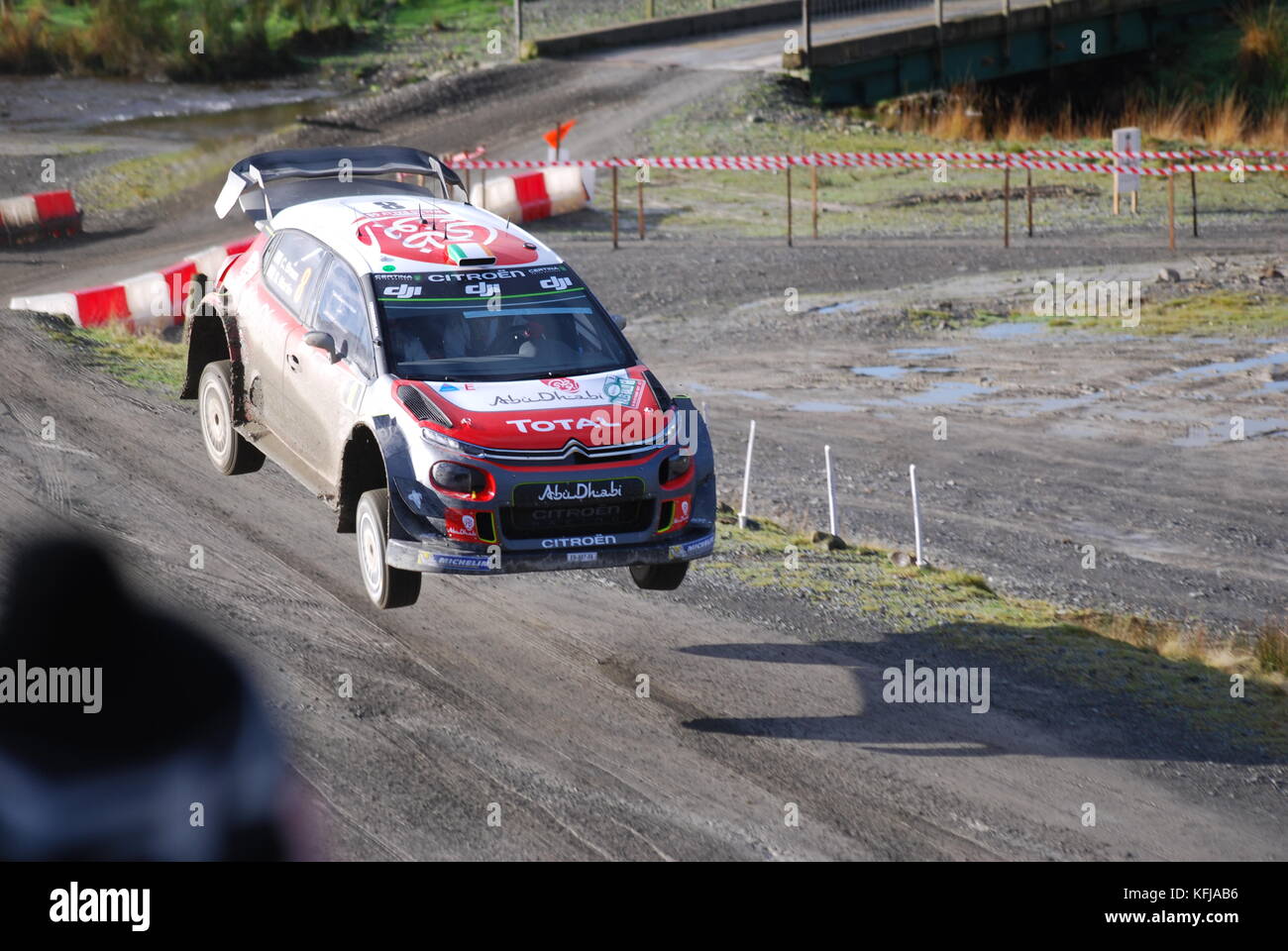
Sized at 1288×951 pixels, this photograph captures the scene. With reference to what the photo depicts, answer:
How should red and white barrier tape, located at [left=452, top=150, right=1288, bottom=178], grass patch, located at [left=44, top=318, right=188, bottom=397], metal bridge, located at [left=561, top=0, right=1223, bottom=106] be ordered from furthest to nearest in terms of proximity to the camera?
metal bridge, located at [left=561, top=0, right=1223, bottom=106], red and white barrier tape, located at [left=452, top=150, right=1288, bottom=178], grass patch, located at [left=44, top=318, right=188, bottom=397]

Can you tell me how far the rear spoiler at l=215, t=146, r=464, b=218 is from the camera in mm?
10797

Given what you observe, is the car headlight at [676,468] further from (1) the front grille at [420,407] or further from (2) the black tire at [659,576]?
(1) the front grille at [420,407]

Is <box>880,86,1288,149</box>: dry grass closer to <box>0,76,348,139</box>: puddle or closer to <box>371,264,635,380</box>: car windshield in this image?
<box>0,76,348,139</box>: puddle

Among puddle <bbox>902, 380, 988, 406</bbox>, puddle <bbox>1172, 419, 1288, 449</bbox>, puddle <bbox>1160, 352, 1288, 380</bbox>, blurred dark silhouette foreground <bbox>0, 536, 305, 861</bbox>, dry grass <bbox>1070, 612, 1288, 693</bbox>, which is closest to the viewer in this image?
blurred dark silhouette foreground <bbox>0, 536, 305, 861</bbox>

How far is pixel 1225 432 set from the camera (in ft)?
55.2

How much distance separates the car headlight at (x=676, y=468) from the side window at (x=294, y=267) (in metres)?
2.82

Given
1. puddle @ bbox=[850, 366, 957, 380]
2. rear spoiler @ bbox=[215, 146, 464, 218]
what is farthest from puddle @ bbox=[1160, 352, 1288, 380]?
rear spoiler @ bbox=[215, 146, 464, 218]

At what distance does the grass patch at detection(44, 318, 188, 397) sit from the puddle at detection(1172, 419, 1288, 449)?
34.6ft

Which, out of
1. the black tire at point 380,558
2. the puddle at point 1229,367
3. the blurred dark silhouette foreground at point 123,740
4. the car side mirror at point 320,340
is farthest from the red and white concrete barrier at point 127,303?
the blurred dark silhouette foreground at point 123,740

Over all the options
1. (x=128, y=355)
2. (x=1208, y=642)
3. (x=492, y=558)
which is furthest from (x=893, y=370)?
(x=492, y=558)

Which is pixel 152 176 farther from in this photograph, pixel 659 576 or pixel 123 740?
pixel 123 740

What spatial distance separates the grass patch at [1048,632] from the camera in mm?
9953

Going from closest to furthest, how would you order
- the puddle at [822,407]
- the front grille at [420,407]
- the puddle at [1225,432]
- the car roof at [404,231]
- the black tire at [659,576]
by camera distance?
the front grille at [420,407] → the black tire at [659,576] → the car roof at [404,231] → the puddle at [1225,432] → the puddle at [822,407]

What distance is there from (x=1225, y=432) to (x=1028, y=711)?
28.4 feet
